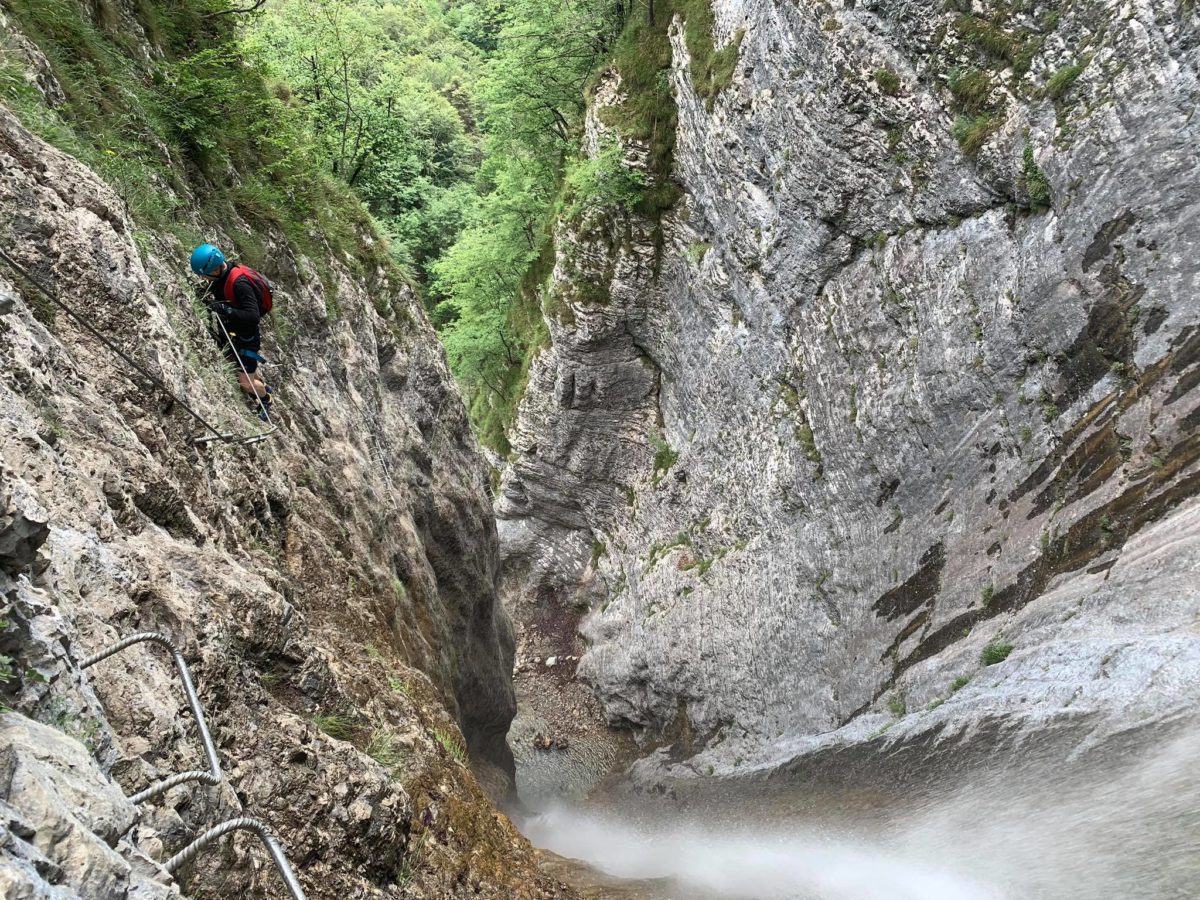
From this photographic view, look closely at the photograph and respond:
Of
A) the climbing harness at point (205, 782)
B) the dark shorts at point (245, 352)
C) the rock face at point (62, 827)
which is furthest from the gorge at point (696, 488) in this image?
the dark shorts at point (245, 352)

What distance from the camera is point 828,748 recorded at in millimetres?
12359

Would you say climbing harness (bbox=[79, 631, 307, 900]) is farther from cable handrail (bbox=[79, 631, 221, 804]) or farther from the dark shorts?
the dark shorts

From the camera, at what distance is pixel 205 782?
11.2 ft

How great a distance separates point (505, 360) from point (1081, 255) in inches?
850

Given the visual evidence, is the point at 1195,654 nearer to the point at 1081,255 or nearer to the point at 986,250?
the point at 1081,255

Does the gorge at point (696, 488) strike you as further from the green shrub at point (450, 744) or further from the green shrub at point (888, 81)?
the green shrub at point (450, 744)

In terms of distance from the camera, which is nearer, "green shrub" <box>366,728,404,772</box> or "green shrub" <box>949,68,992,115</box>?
"green shrub" <box>366,728,404,772</box>

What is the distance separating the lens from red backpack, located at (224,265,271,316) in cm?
699

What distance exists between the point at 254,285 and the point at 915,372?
34.6 feet

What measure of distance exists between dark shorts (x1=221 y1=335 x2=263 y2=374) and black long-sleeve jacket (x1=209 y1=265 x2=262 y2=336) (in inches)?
6.8

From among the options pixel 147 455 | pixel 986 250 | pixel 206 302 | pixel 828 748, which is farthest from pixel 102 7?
pixel 828 748

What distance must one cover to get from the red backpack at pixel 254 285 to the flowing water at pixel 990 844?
A: 862 cm

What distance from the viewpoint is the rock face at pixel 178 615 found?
2695mm

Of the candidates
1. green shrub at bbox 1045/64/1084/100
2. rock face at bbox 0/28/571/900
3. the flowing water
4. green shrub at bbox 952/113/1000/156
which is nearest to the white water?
the flowing water
